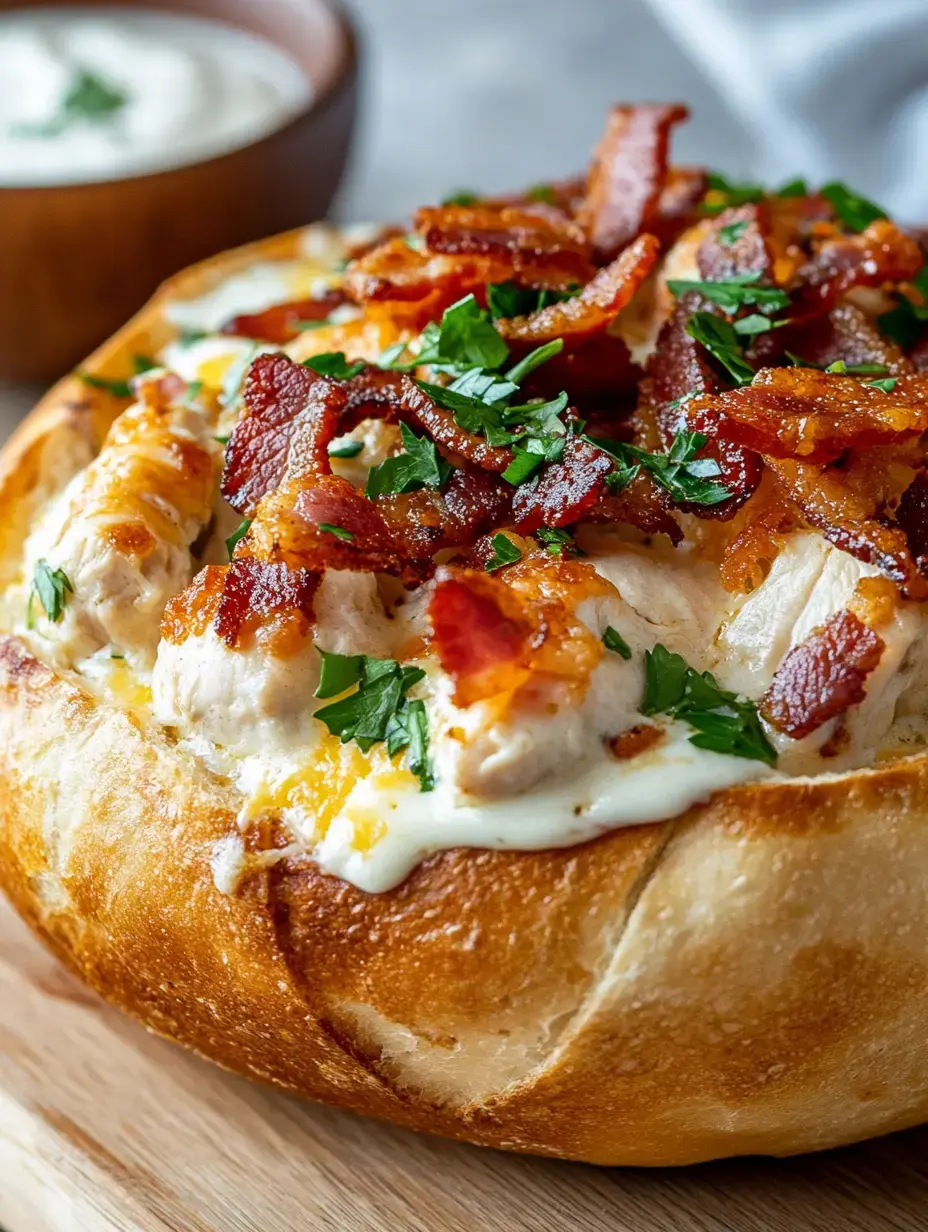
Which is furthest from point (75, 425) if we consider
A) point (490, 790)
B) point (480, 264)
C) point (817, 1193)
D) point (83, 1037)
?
point (817, 1193)

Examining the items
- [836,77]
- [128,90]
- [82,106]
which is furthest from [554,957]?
[128,90]

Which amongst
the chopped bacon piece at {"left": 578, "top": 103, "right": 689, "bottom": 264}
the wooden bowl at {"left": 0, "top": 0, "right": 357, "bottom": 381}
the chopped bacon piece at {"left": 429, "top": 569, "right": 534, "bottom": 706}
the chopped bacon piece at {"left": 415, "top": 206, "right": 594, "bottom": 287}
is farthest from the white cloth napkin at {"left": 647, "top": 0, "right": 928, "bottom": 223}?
the chopped bacon piece at {"left": 429, "top": 569, "right": 534, "bottom": 706}

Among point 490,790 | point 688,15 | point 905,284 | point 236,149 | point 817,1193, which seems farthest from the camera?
point 688,15

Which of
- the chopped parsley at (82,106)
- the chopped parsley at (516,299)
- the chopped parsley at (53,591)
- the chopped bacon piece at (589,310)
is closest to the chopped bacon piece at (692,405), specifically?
the chopped bacon piece at (589,310)

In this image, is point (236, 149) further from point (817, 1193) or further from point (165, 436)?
point (817, 1193)

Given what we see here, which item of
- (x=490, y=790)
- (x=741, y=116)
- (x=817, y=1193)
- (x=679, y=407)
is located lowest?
(x=817, y=1193)

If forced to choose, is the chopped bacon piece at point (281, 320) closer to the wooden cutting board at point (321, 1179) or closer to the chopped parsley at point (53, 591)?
the chopped parsley at point (53, 591)

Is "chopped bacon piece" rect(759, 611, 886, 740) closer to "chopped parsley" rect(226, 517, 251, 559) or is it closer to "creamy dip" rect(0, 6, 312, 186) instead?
"chopped parsley" rect(226, 517, 251, 559)
